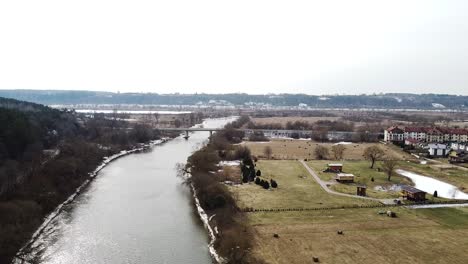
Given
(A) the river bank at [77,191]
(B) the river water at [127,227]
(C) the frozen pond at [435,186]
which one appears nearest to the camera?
(B) the river water at [127,227]

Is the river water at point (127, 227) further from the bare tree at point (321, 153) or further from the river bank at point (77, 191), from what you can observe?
the bare tree at point (321, 153)

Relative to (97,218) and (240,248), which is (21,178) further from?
(240,248)

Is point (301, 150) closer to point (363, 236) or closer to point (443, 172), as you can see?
point (443, 172)

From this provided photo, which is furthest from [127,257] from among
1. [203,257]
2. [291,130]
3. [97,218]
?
[291,130]

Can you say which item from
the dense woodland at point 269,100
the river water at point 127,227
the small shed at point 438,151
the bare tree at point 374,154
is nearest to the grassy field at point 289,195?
the river water at point 127,227

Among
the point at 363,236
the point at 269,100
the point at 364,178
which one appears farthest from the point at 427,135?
the point at 269,100
